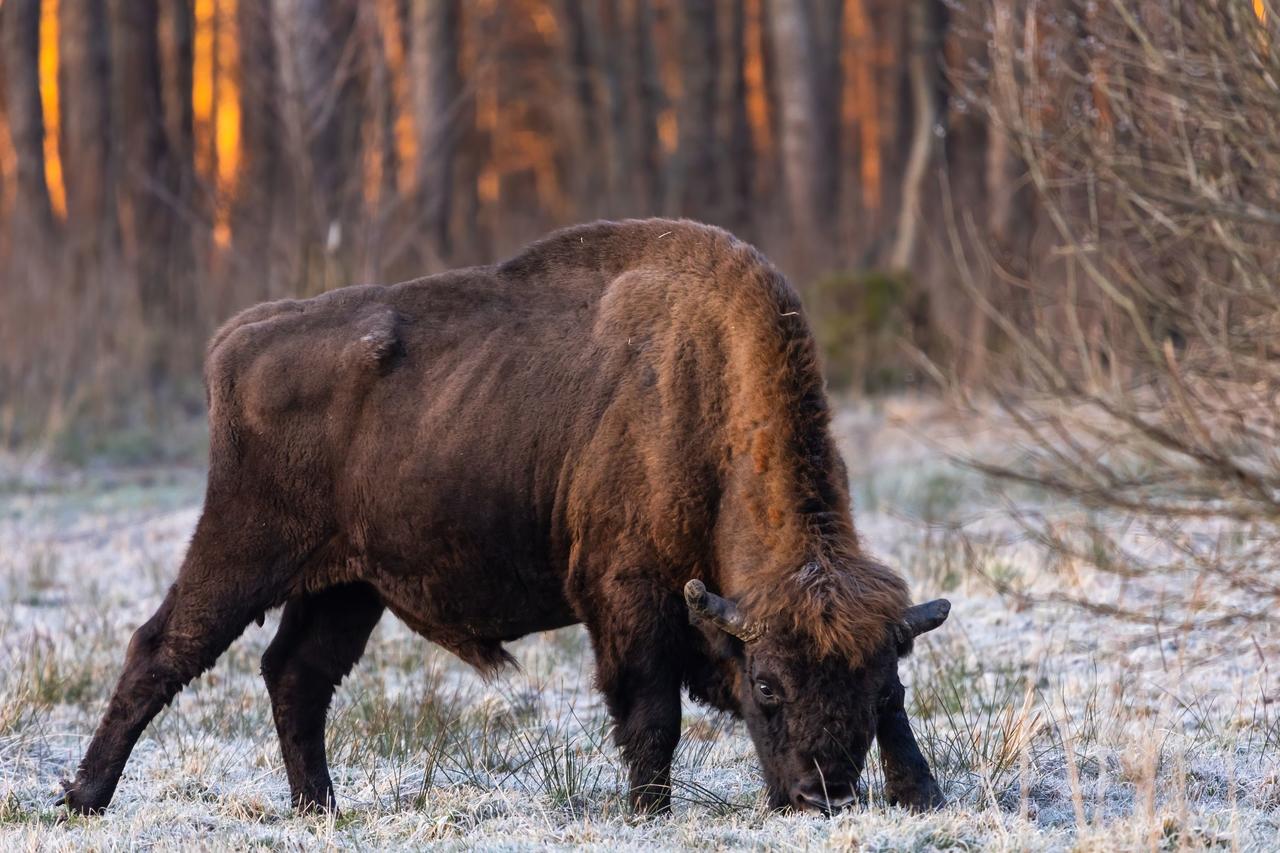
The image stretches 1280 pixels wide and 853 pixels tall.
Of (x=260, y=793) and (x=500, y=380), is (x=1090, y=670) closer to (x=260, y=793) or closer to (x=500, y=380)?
(x=500, y=380)

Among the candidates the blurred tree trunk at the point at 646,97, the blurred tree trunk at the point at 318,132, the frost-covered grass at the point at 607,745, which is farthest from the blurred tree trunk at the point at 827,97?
the frost-covered grass at the point at 607,745

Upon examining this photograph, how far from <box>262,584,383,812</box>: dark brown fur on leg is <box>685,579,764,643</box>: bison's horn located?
1.33m

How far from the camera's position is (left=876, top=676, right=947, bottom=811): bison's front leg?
15.0 feet

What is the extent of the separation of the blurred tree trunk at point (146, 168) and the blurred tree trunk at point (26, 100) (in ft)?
3.01

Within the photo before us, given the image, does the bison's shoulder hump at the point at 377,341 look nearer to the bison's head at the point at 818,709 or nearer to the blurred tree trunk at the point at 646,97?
the bison's head at the point at 818,709

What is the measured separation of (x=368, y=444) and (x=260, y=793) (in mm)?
1161

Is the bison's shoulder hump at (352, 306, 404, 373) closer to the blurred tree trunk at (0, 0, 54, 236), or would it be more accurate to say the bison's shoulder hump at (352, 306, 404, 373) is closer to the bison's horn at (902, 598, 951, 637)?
the bison's horn at (902, 598, 951, 637)

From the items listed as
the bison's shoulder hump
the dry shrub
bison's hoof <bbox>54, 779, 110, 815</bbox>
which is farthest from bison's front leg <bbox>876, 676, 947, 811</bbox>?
bison's hoof <bbox>54, 779, 110, 815</bbox>

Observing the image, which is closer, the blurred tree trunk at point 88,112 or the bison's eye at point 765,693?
the bison's eye at point 765,693

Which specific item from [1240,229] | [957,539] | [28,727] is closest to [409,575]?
[28,727]

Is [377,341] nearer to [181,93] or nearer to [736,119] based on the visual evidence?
[181,93]

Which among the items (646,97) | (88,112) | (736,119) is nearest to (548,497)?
(88,112)

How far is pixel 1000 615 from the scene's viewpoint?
736 centimetres

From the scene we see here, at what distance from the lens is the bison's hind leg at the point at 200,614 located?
16.3 ft
